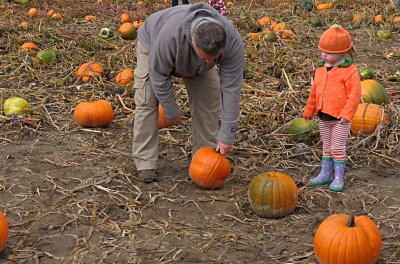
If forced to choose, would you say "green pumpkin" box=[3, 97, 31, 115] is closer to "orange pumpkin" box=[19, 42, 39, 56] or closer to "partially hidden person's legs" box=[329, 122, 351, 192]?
"orange pumpkin" box=[19, 42, 39, 56]

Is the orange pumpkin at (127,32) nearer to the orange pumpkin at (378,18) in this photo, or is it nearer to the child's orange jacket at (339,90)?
the orange pumpkin at (378,18)

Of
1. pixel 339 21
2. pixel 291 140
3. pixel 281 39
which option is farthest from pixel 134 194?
pixel 339 21

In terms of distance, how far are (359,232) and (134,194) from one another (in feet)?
7.17

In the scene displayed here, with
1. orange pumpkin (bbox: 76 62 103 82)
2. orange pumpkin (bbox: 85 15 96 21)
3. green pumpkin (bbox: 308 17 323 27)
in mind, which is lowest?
orange pumpkin (bbox: 85 15 96 21)

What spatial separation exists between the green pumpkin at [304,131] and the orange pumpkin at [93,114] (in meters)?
2.16

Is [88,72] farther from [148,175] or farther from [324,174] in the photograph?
[324,174]

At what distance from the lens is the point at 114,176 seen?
620 cm

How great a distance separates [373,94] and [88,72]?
3981 mm

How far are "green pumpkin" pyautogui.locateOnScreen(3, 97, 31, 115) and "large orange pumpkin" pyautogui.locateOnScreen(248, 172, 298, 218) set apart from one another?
3.58 m

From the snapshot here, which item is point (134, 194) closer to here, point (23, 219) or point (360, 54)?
point (23, 219)

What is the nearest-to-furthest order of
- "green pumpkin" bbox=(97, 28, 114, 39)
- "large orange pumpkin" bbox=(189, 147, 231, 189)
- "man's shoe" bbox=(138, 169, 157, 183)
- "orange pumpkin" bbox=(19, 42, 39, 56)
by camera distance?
"large orange pumpkin" bbox=(189, 147, 231, 189) → "man's shoe" bbox=(138, 169, 157, 183) → "orange pumpkin" bbox=(19, 42, 39, 56) → "green pumpkin" bbox=(97, 28, 114, 39)

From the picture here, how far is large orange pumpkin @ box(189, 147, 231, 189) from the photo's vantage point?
18.9 ft

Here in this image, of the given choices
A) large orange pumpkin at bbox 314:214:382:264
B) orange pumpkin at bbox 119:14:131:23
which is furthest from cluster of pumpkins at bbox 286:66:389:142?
orange pumpkin at bbox 119:14:131:23

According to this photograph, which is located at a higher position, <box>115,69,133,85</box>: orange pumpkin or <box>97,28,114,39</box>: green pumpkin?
<box>115,69,133,85</box>: orange pumpkin
